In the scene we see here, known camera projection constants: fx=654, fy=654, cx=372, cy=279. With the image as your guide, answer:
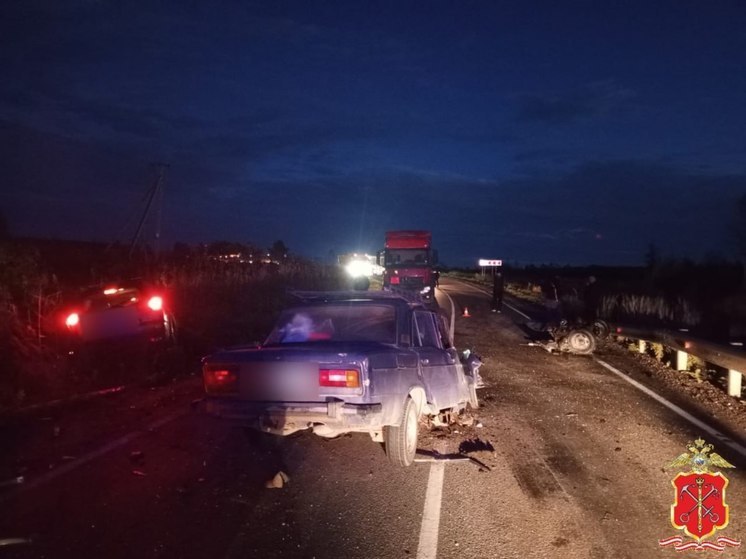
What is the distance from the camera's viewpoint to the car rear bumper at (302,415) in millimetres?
5828

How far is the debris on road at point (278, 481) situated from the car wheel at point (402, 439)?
1033mm

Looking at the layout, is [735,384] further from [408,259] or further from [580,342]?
[408,259]

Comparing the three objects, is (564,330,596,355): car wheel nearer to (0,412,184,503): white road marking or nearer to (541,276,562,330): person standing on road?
(541,276,562,330): person standing on road

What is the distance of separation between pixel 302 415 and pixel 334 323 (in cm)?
155

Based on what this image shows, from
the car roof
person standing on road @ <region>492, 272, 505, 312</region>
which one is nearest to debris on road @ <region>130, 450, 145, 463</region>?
the car roof

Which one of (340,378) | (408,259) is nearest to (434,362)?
(340,378)

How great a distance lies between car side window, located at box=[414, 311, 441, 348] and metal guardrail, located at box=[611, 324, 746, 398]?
535cm

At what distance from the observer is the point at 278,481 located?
589 cm

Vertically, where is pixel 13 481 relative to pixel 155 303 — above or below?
below

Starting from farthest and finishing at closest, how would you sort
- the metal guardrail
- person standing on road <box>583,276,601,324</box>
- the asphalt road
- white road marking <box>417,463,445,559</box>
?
person standing on road <box>583,276,601,324</box>
the metal guardrail
the asphalt road
white road marking <box>417,463,445,559</box>

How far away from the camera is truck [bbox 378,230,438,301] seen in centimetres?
3072

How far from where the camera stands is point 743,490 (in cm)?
581

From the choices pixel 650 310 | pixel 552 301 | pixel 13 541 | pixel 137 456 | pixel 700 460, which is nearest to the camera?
pixel 13 541

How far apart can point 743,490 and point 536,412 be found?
344cm
